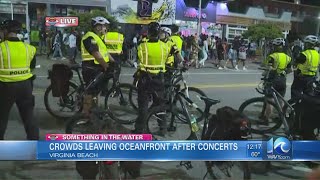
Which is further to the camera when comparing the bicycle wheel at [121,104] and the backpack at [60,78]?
the bicycle wheel at [121,104]

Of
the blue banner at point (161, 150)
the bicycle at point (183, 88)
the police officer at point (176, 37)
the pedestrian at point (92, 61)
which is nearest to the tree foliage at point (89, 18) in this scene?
the pedestrian at point (92, 61)

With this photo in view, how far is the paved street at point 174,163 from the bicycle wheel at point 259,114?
0.35 ft

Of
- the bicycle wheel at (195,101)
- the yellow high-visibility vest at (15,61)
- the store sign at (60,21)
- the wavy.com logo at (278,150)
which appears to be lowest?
the wavy.com logo at (278,150)

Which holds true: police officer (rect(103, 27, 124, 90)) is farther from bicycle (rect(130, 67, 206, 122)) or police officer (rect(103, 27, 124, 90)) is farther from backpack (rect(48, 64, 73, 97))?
backpack (rect(48, 64, 73, 97))

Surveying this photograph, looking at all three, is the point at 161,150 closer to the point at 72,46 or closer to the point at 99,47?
the point at 72,46

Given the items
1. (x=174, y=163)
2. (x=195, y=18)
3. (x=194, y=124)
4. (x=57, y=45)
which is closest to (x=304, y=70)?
(x=194, y=124)

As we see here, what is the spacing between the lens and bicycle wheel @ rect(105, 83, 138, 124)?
525 cm

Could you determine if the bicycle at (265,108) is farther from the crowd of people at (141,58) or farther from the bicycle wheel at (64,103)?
the bicycle wheel at (64,103)

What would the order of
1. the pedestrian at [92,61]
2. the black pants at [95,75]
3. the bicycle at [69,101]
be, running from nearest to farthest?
1. the pedestrian at [92,61]
2. the bicycle at [69,101]
3. the black pants at [95,75]

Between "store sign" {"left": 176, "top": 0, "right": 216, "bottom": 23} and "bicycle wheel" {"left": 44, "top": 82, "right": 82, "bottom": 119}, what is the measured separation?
1997 millimetres

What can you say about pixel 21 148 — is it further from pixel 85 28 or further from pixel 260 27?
pixel 260 27

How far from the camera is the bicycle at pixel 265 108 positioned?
5.46 metres

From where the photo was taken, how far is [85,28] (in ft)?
14.0
